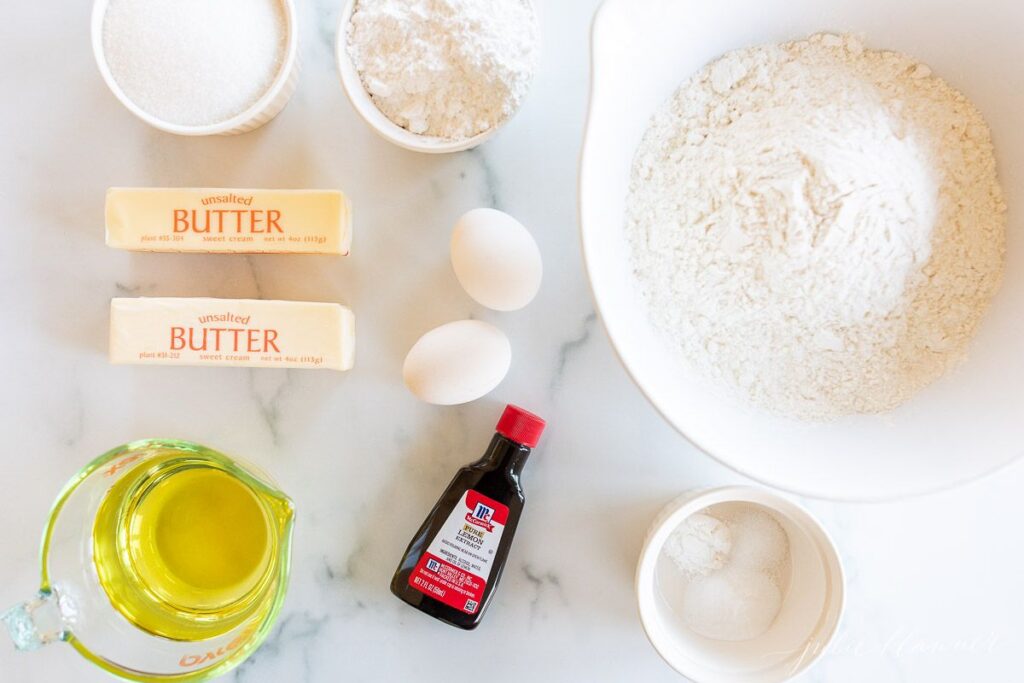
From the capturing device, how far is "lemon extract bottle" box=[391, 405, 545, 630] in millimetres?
822

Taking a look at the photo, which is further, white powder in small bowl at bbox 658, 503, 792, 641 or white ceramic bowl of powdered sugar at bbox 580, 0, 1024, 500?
white powder in small bowl at bbox 658, 503, 792, 641

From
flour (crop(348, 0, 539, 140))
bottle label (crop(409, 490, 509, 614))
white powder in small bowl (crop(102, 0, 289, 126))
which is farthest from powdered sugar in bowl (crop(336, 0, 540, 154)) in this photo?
bottle label (crop(409, 490, 509, 614))

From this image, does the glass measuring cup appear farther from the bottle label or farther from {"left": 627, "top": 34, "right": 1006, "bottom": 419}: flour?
{"left": 627, "top": 34, "right": 1006, "bottom": 419}: flour

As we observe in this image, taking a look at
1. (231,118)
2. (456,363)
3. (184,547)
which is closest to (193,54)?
(231,118)

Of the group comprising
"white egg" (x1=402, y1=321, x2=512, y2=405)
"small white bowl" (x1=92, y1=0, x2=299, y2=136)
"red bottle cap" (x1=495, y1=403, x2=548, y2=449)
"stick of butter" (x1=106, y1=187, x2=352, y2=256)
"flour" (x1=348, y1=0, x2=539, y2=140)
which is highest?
"flour" (x1=348, y1=0, x2=539, y2=140)

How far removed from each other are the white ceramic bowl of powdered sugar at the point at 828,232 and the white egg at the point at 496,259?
0.32ft

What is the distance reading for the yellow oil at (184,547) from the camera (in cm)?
79

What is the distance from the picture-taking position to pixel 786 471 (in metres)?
0.70

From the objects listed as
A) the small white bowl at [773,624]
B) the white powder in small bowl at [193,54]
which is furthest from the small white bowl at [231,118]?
the small white bowl at [773,624]

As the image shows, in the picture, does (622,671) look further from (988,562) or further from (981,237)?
(981,237)

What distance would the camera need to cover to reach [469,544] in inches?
32.4

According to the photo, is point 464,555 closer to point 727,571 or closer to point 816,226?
point 727,571

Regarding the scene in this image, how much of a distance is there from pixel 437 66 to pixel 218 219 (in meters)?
0.30

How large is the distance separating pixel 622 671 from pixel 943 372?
0.50m
